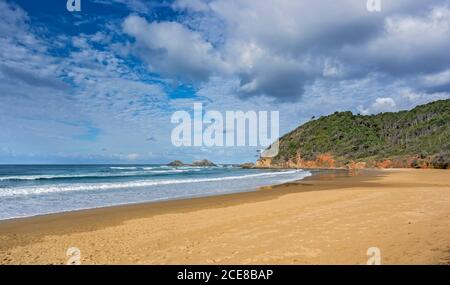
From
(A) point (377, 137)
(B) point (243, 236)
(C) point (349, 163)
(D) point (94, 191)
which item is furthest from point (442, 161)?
(A) point (377, 137)

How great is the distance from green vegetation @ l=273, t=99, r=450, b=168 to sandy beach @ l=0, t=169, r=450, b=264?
56.1 m

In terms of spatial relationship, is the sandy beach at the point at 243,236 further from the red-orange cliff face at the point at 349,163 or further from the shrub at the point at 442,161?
the red-orange cliff face at the point at 349,163

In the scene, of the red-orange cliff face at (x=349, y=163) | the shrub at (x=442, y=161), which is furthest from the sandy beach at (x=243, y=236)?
the red-orange cliff face at (x=349, y=163)

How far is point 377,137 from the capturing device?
390ft

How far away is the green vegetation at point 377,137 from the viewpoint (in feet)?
243

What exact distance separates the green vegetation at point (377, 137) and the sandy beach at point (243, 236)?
56.1 m

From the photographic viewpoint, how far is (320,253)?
19.6 feet

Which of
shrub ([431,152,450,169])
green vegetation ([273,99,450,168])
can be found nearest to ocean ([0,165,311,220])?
shrub ([431,152,450,169])

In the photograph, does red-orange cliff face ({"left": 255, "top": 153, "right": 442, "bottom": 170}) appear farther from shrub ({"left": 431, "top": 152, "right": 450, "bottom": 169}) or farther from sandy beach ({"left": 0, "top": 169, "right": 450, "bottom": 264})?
sandy beach ({"left": 0, "top": 169, "right": 450, "bottom": 264})
